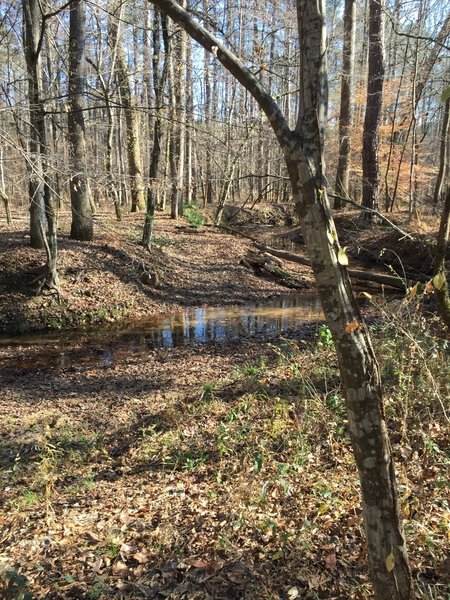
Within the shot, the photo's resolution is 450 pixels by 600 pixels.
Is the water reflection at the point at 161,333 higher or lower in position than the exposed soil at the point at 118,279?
lower

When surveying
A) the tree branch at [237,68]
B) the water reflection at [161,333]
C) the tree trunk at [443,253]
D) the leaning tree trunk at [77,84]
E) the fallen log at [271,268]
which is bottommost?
the water reflection at [161,333]

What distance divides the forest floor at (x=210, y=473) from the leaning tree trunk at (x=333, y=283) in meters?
0.75

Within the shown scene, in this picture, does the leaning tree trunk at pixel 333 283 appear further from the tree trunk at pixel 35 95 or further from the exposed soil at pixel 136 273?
the exposed soil at pixel 136 273

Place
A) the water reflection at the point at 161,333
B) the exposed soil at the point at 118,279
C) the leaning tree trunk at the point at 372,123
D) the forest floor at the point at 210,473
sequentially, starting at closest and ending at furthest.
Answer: the forest floor at the point at 210,473 < the water reflection at the point at 161,333 < the exposed soil at the point at 118,279 < the leaning tree trunk at the point at 372,123

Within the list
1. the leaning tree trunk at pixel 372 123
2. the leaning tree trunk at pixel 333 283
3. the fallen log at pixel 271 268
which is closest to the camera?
the leaning tree trunk at pixel 333 283

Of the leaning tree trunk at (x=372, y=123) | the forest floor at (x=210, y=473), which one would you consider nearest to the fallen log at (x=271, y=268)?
the leaning tree trunk at (x=372, y=123)

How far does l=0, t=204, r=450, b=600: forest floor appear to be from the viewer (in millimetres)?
2988

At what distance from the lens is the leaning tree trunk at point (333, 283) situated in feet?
5.88

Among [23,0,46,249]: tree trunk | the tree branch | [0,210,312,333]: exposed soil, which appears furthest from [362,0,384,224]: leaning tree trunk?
the tree branch

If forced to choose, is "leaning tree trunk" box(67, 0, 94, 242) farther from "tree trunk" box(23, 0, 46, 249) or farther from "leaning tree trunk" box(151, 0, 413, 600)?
"leaning tree trunk" box(151, 0, 413, 600)

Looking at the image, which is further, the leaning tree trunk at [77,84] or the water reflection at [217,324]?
the leaning tree trunk at [77,84]

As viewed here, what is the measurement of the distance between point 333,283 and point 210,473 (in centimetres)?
311

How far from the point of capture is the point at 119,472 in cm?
459

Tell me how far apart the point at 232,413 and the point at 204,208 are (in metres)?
20.9
